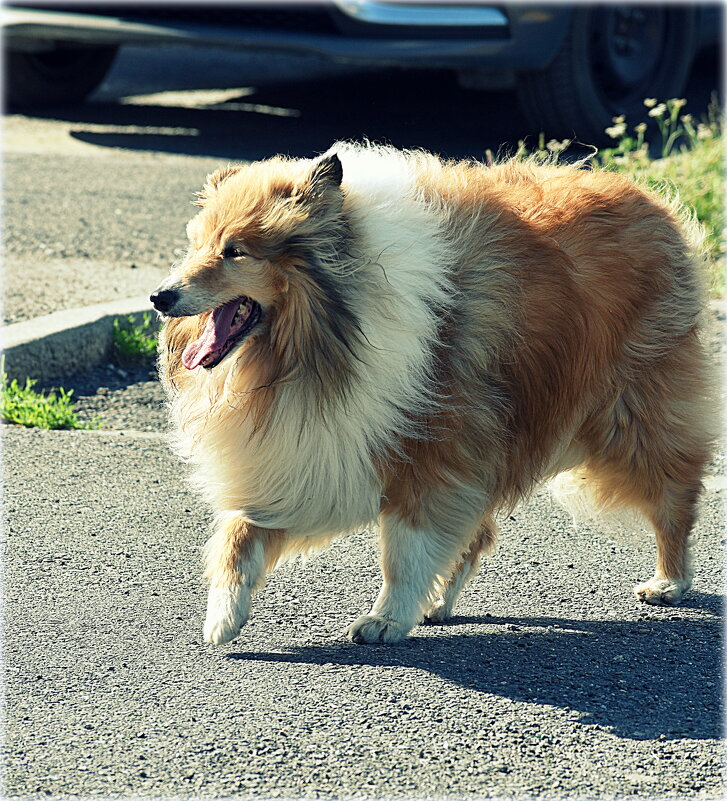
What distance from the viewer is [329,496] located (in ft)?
12.5

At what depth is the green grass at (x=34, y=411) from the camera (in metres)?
5.52

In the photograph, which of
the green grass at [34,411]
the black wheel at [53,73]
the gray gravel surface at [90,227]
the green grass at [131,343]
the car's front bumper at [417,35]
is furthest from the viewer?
the black wheel at [53,73]

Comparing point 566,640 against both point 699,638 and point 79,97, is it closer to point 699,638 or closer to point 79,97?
point 699,638

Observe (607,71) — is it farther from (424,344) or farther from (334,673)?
(334,673)

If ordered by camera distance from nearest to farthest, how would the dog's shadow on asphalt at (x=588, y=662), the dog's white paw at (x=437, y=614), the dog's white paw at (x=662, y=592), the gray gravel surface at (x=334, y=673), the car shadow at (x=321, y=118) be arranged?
the gray gravel surface at (x=334, y=673)
the dog's shadow on asphalt at (x=588, y=662)
the dog's white paw at (x=437, y=614)
the dog's white paw at (x=662, y=592)
the car shadow at (x=321, y=118)

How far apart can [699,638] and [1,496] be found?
263 cm

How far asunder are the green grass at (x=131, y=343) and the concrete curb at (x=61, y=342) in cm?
4

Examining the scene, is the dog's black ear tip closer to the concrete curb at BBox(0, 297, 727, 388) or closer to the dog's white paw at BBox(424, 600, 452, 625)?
the dog's white paw at BBox(424, 600, 452, 625)

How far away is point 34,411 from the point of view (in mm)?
5539

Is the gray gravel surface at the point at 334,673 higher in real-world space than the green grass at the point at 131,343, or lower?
higher

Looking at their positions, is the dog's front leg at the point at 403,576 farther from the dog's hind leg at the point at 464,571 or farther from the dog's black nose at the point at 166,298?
the dog's black nose at the point at 166,298

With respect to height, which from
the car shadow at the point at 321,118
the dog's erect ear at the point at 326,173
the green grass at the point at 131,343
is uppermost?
the dog's erect ear at the point at 326,173

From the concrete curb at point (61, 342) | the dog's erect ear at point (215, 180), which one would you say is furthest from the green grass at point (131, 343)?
the dog's erect ear at point (215, 180)

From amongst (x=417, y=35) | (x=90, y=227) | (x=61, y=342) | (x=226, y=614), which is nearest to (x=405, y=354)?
(x=226, y=614)
